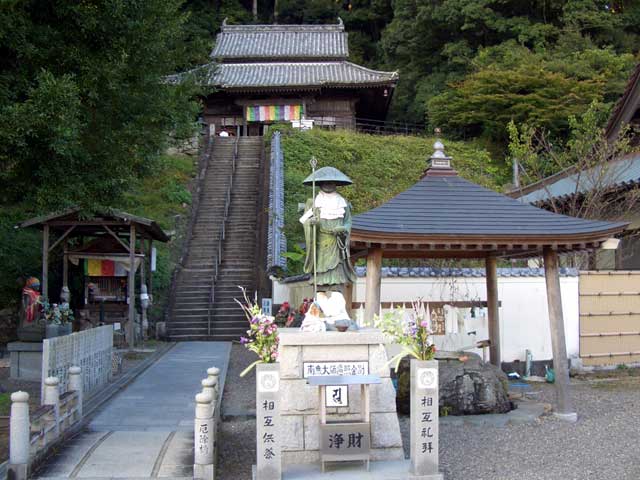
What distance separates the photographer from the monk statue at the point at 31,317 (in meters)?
12.6

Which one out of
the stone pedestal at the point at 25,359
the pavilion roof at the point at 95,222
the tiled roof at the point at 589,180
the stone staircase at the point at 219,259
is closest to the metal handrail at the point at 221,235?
the stone staircase at the point at 219,259

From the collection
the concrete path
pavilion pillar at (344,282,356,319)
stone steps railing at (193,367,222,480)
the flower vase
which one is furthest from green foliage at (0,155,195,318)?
stone steps railing at (193,367,222,480)

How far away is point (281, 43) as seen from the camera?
39.9m

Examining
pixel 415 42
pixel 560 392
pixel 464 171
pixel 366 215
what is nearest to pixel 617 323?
pixel 560 392

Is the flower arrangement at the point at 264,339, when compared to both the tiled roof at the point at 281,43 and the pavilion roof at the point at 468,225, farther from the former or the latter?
the tiled roof at the point at 281,43

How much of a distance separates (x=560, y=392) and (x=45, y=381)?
6820 mm

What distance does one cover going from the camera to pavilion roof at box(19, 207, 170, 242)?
1495cm

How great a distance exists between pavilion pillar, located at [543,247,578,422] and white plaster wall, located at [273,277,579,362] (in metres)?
3.23

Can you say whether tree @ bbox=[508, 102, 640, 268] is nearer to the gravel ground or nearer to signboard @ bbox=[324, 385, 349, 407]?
the gravel ground

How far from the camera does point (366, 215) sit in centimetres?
1001

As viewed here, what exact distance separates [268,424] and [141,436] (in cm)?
252

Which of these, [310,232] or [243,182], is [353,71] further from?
[310,232]

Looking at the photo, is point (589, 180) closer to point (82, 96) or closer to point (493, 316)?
point (493, 316)

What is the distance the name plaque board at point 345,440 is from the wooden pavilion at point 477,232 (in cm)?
325
